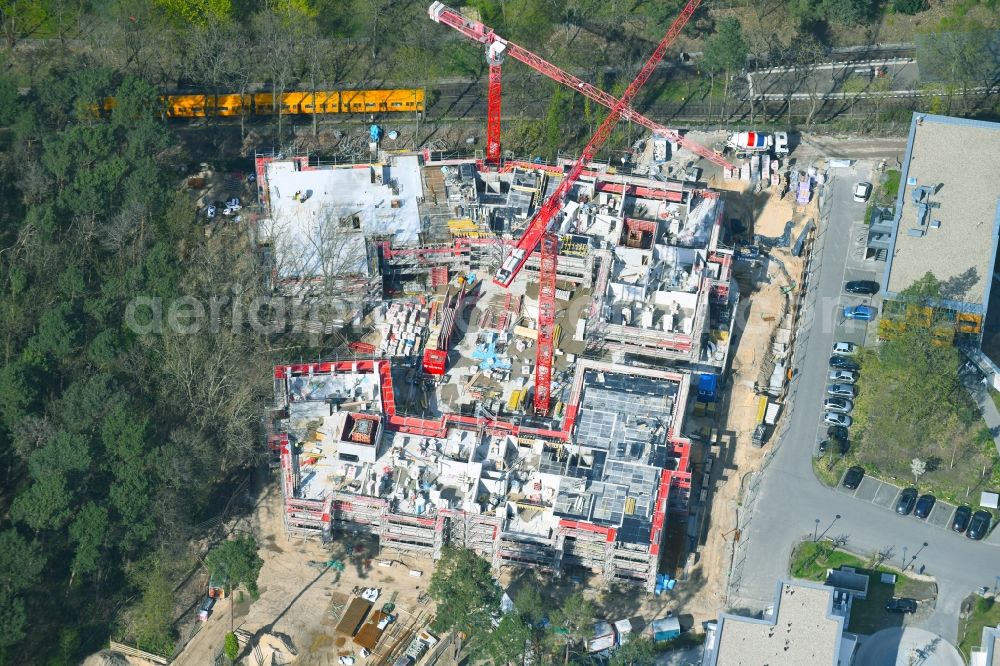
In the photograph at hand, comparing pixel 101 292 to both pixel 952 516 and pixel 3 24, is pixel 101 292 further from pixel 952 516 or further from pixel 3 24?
pixel 952 516

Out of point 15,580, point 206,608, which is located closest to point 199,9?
point 206,608

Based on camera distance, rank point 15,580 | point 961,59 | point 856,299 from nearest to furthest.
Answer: point 15,580
point 856,299
point 961,59

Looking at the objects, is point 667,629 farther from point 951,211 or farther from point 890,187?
point 890,187

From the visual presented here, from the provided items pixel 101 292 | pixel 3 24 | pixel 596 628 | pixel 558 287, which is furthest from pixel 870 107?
pixel 3 24

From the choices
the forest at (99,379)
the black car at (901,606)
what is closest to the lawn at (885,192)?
the black car at (901,606)

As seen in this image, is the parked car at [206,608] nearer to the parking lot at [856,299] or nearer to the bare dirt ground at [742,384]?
the bare dirt ground at [742,384]

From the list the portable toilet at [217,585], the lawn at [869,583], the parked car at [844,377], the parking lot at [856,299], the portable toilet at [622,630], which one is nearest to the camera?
the lawn at [869,583]
